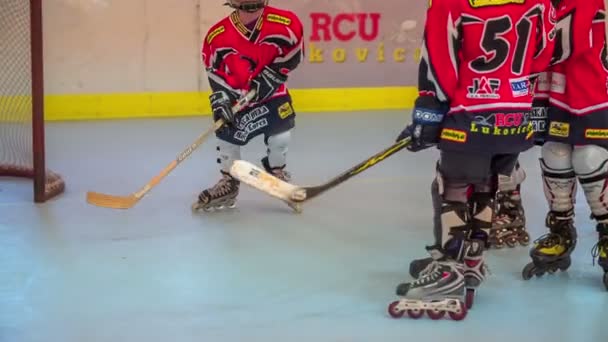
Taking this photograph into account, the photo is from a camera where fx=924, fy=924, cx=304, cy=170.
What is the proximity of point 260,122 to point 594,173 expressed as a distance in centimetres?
142

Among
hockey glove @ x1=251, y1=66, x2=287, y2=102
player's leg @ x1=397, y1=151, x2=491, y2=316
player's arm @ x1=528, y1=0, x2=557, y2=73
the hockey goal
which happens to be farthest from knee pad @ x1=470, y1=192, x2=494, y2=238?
the hockey goal

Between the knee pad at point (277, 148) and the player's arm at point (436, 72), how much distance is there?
1.30m

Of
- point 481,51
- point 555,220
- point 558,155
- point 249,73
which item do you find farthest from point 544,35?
point 249,73

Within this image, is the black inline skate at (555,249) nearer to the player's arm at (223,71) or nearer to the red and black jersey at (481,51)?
the red and black jersey at (481,51)

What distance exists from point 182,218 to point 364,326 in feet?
4.34

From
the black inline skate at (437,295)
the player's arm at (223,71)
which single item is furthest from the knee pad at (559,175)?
the player's arm at (223,71)

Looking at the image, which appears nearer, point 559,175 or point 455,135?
point 455,135

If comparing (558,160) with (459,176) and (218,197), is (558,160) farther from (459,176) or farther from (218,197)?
(218,197)

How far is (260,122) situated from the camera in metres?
3.57

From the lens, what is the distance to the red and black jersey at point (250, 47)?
3436 mm

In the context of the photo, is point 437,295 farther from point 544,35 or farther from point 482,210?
point 544,35

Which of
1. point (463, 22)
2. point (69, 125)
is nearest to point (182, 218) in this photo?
point (463, 22)

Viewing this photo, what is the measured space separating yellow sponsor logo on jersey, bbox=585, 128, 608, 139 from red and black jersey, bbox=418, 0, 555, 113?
292 mm

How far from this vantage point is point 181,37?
6.23m
